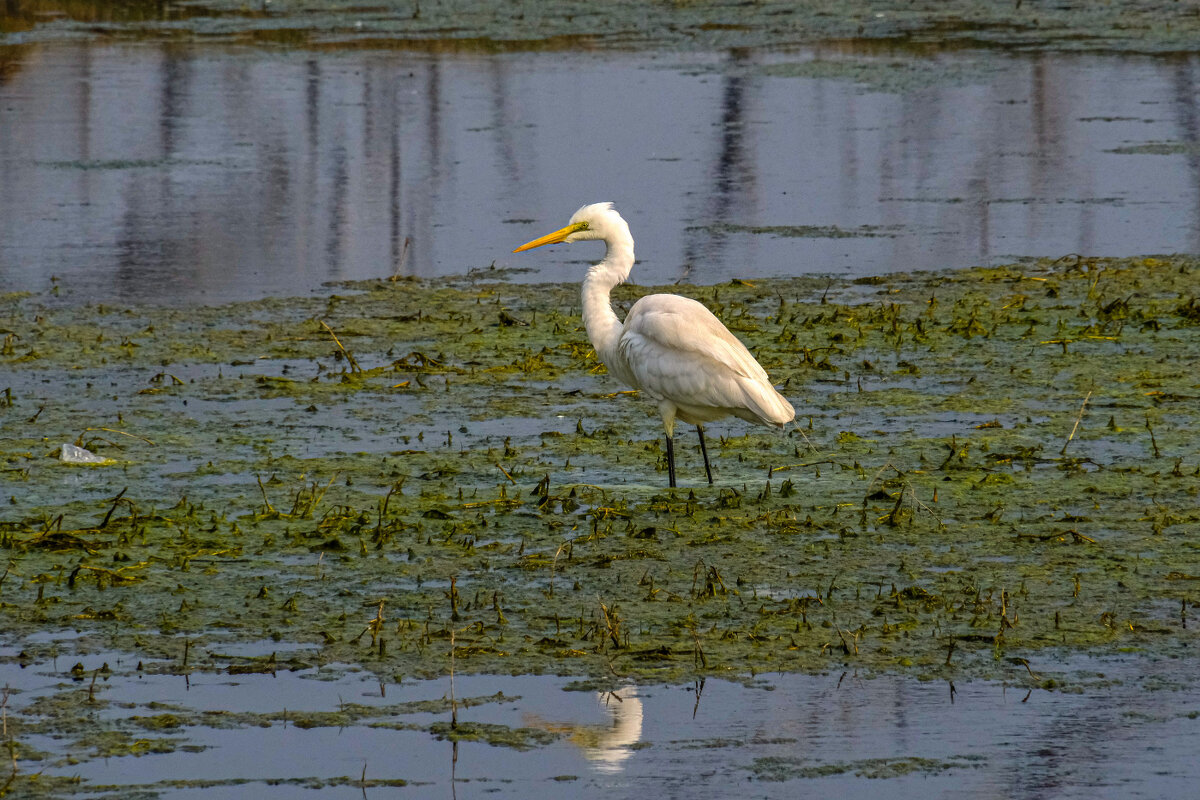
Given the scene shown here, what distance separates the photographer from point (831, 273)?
12625 mm

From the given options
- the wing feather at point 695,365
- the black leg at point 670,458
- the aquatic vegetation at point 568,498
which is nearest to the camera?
the aquatic vegetation at point 568,498

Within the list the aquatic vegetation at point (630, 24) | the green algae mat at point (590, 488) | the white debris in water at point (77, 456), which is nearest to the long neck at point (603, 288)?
the green algae mat at point (590, 488)

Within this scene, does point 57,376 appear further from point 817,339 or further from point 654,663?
point 654,663

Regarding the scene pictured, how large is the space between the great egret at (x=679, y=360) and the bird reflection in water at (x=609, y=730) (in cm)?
255

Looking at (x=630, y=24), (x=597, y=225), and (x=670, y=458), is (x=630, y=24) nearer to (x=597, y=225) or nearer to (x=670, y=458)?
(x=597, y=225)

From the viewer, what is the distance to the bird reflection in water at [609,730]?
192 inches

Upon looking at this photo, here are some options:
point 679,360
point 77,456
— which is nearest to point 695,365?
point 679,360

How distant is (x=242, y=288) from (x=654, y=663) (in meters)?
7.57

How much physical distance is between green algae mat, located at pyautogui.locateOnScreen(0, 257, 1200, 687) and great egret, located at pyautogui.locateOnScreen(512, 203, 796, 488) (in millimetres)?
293

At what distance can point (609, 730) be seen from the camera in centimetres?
505

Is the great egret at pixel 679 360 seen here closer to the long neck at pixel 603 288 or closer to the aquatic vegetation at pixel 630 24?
the long neck at pixel 603 288

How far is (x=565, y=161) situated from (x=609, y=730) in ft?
41.3

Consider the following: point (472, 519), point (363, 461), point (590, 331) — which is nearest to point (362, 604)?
point (472, 519)

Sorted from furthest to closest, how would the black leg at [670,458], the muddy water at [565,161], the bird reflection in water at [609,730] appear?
the muddy water at [565,161] → the black leg at [670,458] → the bird reflection in water at [609,730]
